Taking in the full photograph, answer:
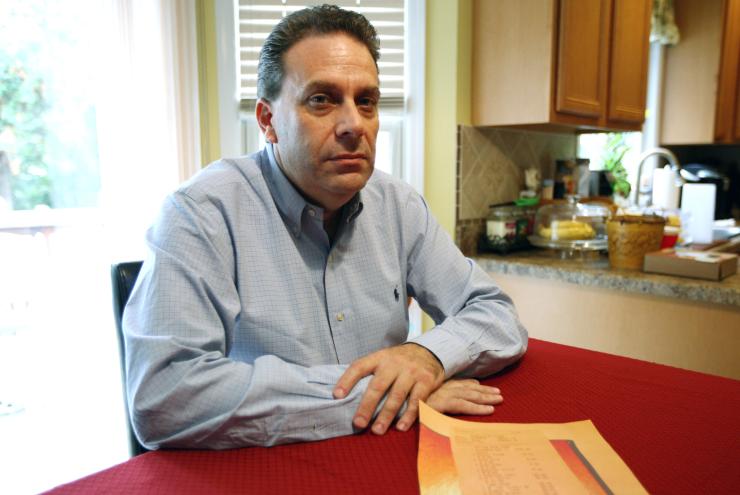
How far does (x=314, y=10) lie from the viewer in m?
1.12

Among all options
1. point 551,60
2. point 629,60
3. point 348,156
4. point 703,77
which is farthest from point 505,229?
point 703,77

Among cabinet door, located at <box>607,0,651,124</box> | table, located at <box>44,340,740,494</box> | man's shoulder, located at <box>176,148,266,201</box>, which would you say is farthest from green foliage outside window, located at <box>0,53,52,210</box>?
cabinet door, located at <box>607,0,651,124</box>

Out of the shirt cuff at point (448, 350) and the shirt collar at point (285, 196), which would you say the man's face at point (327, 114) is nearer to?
the shirt collar at point (285, 196)

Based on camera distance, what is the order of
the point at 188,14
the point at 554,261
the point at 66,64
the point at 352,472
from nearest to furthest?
the point at 352,472
the point at 66,64
the point at 188,14
the point at 554,261

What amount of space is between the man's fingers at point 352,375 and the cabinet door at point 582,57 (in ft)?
5.29

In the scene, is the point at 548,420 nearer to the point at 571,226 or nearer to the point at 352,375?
the point at 352,375

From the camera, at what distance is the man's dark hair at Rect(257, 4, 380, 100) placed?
1.09 meters

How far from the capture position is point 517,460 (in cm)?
69

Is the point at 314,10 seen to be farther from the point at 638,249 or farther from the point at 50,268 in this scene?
the point at 638,249

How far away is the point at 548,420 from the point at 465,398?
13 centimetres

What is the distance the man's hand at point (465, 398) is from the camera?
856 millimetres

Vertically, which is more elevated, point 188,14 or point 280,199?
point 188,14

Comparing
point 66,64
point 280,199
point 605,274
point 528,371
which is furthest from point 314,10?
point 605,274

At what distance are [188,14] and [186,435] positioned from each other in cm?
156
